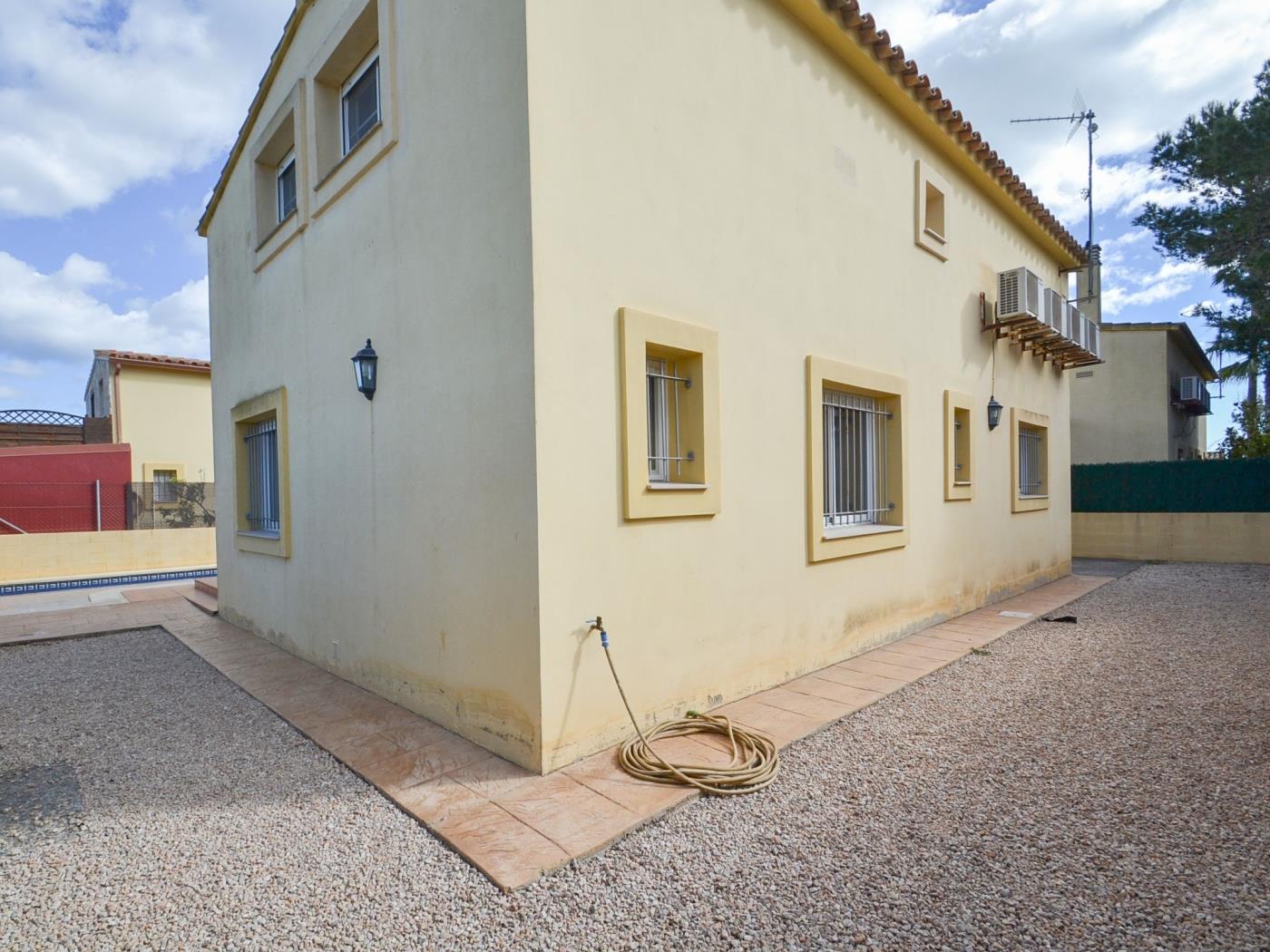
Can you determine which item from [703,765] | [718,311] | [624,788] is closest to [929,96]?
[718,311]

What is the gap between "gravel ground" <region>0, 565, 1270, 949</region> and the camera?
2.30m

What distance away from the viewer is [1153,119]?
1523cm

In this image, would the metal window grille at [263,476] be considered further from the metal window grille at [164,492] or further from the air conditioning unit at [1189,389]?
the air conditioning unit at [1189,389]

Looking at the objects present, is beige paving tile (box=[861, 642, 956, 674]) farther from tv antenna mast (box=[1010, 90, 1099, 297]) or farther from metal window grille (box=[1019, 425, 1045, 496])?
tv antenna mast (box=[1010, 90, 1099, 297])

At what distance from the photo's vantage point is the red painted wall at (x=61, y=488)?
48.8ft

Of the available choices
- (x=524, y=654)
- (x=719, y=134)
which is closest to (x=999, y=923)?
(x=524, y=654)

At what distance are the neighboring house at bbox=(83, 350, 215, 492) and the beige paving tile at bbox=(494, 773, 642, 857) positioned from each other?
1899cm

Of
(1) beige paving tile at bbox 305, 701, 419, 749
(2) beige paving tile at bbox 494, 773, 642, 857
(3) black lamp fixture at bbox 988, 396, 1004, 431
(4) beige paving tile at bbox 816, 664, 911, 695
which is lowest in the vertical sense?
(4) beige paving tile at bbox 816, 664, 911, 695

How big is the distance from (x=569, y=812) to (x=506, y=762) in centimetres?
75

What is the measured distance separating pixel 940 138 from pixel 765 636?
19.9 feet

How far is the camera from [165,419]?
1905 cm

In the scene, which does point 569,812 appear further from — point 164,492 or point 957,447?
point 164,492

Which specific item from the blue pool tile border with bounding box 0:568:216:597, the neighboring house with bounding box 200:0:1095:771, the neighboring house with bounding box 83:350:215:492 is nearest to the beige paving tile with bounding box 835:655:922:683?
the neighboring house with bounding box 200:0:1095:771

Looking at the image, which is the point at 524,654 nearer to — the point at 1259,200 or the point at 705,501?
the point at 705,501
